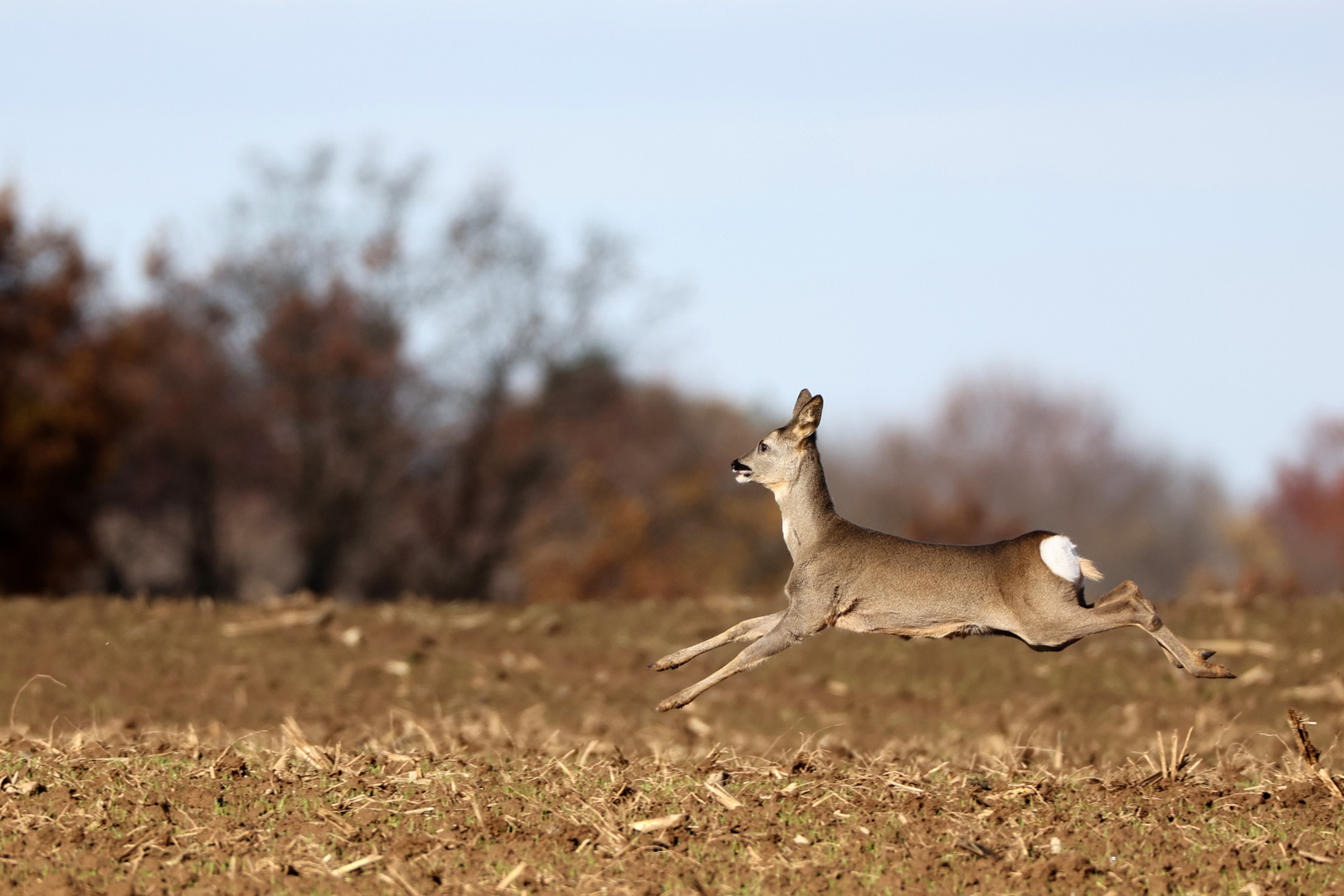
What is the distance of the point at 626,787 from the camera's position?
22.1 feet

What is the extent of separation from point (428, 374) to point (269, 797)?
3681 centimetres

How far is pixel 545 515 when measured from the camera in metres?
42.9

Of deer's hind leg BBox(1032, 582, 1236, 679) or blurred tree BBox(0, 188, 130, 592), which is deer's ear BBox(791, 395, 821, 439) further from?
blurred tree BBox(0, 188, 130, 592)

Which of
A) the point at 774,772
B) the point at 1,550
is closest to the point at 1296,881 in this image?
the point at 774,772

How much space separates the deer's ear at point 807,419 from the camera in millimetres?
7184

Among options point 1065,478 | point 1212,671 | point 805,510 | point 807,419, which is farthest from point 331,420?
point 1065,478

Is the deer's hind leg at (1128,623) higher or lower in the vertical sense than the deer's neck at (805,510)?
lower

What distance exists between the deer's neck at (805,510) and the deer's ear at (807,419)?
0.16 m

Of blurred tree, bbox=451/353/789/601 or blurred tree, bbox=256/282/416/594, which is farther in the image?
blurred tree, bbox=451/353/789/601

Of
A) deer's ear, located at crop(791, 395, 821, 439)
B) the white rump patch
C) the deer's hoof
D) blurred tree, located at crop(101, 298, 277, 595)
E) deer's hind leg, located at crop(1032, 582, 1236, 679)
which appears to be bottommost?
blurred tree, located at crop(101, 298, 277, 595)

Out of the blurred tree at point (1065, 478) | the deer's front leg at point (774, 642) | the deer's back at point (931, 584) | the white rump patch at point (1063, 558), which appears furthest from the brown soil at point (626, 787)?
the blurred tree at point (1065, 478)

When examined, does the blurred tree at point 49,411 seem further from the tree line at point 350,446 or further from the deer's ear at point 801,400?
the deer's ear at point 801,400

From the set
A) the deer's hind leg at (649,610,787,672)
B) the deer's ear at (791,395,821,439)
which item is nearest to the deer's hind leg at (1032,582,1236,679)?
the deer's hind leg at (649,610,787,672)

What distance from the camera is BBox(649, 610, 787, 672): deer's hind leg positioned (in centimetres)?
693
